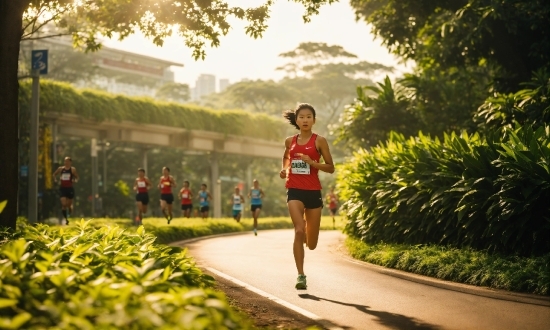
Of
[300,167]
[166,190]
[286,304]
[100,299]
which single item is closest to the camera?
[100,299]

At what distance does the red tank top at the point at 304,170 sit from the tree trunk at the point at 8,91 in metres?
4.09

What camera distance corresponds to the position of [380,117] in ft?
72.8

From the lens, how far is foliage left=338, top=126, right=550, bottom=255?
10305mm

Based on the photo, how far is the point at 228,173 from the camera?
6456 cm

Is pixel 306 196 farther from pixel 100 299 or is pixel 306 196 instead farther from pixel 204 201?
pixel 204 201

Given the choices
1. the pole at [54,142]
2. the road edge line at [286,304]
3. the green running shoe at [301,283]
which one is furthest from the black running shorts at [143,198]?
the green running shoe at [301,283]

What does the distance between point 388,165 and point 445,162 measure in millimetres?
2683

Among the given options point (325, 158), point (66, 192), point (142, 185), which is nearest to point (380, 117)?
point (142, 185)

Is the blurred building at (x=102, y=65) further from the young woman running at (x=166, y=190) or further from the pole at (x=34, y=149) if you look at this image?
the pole at (x=34, y=149)

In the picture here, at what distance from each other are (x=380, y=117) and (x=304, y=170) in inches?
517

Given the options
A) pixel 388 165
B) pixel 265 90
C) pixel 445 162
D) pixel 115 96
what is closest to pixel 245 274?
pixel 445 162

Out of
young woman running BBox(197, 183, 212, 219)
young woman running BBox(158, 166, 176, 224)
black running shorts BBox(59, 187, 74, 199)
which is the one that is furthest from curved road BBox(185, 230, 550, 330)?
young woman running BBox(197, 183, 212, 219)

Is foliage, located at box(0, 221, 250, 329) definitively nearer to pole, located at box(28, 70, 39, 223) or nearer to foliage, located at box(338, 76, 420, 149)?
pole, located at box(28, 70, 39, 223)

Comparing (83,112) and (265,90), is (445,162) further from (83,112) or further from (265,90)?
(265,90)
